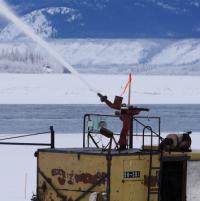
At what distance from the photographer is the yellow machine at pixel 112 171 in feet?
44.4

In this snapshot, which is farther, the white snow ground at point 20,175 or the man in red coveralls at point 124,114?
the white snow ground at point 20,175

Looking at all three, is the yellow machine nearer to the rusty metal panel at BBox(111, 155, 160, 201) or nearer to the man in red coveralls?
the rusty metal panel at BBox(111, 155, 160, 201)

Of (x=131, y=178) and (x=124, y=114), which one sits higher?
(x=124, y=114)

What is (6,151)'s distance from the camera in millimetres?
35562

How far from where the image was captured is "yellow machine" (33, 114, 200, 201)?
532 inches

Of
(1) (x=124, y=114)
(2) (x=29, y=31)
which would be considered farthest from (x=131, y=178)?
(2) (x=29, y=31)

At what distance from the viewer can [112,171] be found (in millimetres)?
13461

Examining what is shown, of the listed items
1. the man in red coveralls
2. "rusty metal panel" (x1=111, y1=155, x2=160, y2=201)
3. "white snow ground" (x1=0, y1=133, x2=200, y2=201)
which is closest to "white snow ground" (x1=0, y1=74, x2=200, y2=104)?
"white snow ground" (x1=0, y1=133, x2=200, y2=201)

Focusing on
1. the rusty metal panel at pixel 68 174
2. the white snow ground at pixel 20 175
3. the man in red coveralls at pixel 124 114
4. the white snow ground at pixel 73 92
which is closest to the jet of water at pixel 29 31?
the man in red coveralls at pixel 124 114

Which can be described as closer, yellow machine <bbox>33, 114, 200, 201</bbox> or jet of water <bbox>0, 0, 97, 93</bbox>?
yellow machine <bbox>33, 114, 200, 201</bbox>

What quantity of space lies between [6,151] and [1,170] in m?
7.16

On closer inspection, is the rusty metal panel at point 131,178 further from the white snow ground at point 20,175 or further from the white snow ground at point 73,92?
the white snow ground at point 73,92

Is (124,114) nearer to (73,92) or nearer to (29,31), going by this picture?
(29,31)

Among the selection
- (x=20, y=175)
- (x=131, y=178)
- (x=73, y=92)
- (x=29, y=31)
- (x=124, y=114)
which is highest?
(x=73, y=92)
